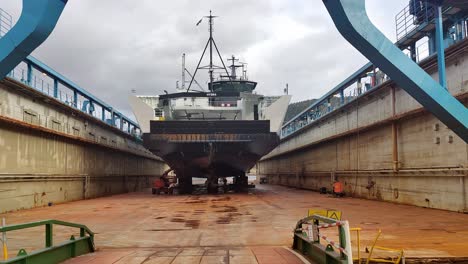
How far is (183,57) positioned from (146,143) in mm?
12374

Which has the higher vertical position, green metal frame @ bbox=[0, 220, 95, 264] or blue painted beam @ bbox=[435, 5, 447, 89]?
blue painted beam @ bbox=[435, 5, 447, 89]

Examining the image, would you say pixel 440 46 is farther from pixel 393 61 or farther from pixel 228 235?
pixel 228 235

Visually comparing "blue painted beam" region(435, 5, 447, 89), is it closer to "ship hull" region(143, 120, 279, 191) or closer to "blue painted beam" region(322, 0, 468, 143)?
"blue painted beam" region(322, 0, 468, 143)

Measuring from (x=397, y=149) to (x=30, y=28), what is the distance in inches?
566

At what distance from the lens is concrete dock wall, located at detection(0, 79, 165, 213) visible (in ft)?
48.4

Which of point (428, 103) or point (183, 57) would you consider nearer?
Answer: point (428, 103)

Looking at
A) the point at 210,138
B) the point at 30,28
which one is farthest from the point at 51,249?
the point at 210,138

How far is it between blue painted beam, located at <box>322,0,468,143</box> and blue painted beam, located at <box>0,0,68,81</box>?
5.22 metres

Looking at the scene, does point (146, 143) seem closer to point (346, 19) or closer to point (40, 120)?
Result: point (40, 120)

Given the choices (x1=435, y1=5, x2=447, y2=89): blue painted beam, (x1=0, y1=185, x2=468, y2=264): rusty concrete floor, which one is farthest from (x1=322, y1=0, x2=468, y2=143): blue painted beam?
(x1=0, y1=185, x2=468, y2=264): rusty concrete floor

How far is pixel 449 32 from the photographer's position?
576 inches

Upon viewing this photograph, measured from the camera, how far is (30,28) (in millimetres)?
7043

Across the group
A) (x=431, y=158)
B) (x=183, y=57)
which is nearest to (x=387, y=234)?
(x=431, y=158)

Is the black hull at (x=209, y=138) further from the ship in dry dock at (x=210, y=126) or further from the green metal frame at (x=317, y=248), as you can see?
the green metal frame at (x=317, y=248)
